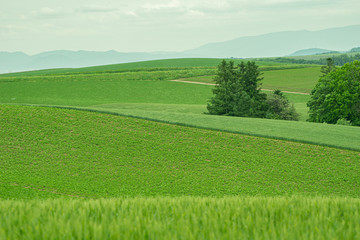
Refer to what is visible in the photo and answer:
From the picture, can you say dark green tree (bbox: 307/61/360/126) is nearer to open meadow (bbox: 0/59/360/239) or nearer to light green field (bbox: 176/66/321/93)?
open meadow (bbox: 0/59/360/239)

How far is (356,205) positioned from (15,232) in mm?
6013

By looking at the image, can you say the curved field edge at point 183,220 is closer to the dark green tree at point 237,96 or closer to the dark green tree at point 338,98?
the dark green tree at point 338,98

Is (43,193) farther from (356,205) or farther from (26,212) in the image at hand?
(356,205)

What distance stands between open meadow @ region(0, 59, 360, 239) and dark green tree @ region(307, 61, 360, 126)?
10.4 meters

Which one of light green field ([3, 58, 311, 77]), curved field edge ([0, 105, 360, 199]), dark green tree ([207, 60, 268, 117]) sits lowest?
curved field edge ([0, 105, 360, 199])

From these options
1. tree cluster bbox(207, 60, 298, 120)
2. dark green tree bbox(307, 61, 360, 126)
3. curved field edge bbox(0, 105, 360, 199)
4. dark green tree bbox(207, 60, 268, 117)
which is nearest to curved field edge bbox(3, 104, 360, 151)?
curved field edge bbox(0, 105, 360, 199)

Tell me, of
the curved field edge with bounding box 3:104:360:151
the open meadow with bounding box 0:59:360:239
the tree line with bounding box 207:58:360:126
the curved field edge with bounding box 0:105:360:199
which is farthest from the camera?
the tree line with bounding box 207:58:360:126

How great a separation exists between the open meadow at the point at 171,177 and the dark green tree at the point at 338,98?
34.0ft

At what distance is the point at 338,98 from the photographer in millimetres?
45156

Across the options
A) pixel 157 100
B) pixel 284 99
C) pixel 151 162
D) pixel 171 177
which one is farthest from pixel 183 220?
pixel 157 100

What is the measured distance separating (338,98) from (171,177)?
107 ft

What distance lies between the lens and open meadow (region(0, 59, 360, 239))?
5266mm

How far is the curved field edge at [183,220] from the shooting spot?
485 cm

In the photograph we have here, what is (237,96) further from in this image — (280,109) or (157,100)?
(157,100)
